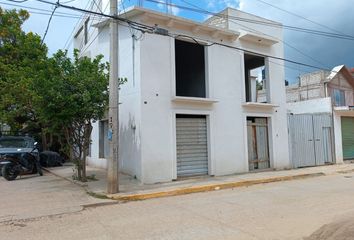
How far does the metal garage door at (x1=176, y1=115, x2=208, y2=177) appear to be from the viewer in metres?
14.5

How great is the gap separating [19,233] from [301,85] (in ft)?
76.2

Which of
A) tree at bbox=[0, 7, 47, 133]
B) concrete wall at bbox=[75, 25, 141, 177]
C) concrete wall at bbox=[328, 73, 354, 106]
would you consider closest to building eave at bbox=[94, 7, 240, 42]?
concrete wall at bbox=[75, 25, 141, 177]

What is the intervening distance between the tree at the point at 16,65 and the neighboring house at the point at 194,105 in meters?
3.56

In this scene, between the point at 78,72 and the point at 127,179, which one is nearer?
the point at 78,72

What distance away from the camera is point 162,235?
6512 millimetres

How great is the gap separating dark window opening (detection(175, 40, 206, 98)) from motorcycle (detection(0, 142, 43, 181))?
8150 mm

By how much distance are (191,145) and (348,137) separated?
12654 millimetres

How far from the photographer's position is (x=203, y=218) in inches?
308

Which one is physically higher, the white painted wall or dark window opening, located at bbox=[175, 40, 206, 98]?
dark window opening, located at bbox=[175, 40, 206, 98]

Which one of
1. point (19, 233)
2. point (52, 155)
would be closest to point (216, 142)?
point (19, 233)

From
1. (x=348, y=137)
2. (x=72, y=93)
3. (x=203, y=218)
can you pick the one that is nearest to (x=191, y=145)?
(x=72, y=93)

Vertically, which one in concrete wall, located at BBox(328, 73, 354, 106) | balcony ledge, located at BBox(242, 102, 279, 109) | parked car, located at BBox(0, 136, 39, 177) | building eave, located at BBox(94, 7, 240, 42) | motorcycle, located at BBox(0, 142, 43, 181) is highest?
building eave, located at BBox(94, 7, 240, 42)

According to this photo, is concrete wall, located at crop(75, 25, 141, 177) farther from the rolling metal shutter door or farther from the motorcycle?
the rolling metal shutter door

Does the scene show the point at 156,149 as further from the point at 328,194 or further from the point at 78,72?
the point at 328,194
